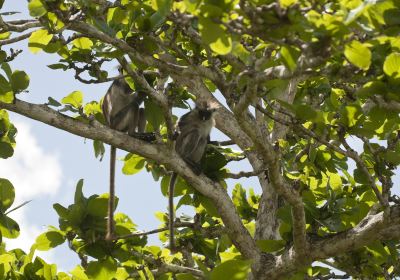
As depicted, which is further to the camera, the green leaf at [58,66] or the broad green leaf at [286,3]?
the green leaf at [58,66]

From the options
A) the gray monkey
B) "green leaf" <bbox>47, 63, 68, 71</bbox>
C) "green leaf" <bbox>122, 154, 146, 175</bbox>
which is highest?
the gray monkey

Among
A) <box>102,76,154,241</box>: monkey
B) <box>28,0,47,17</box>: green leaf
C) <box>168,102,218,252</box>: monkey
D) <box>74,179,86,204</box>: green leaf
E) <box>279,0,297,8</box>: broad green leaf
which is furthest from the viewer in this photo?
<box>102,76,154,241</box>: monkey

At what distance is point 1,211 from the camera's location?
653 centimetres

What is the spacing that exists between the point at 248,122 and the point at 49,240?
2.59 meters

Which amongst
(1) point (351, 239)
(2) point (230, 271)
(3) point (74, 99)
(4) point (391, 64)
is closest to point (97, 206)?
(3) point (74, 99)

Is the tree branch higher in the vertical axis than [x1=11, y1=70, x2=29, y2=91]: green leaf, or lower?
higher

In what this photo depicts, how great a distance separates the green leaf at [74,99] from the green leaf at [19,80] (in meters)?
0.71

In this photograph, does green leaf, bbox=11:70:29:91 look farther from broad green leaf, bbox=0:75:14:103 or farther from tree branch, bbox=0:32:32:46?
tree branch, bbox=0:32:32:46

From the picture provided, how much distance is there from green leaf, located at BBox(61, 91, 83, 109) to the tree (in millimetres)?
21

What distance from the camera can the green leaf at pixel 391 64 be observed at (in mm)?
4414

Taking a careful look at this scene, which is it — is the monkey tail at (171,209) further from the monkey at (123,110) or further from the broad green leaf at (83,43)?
the broad green leaf at (83,43)

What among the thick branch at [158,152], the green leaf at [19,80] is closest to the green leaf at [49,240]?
the thick branch at [158,152]

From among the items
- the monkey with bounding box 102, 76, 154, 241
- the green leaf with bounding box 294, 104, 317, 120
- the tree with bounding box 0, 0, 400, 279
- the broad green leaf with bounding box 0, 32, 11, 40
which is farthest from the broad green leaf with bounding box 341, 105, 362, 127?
the monkey with bounding box 102, 76, 154, 241

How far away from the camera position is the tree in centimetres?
409
